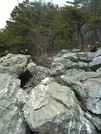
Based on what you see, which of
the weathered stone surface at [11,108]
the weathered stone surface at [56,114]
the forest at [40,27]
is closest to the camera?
the weathered stone surface at [56,114]

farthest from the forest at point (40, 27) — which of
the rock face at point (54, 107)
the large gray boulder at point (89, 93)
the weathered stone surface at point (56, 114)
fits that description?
the weathered stone surface at point (56, 114)

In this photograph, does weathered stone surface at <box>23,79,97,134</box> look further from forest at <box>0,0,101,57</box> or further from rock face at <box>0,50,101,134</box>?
forest at <box>0,0,101,57</box>

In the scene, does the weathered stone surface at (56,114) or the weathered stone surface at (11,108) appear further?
the weathered stone surface at (11,108)

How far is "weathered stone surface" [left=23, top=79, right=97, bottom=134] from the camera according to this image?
4379mm

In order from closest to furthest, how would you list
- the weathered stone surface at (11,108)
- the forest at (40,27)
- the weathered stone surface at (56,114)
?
the weathered stone surface at (56,114) → the weathered stone surface at (11,108) → the forest at (40,27)

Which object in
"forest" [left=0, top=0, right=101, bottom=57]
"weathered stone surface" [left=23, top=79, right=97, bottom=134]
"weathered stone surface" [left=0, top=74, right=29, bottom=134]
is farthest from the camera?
"forest" [left=0, top=0, right=101, bottom=57]

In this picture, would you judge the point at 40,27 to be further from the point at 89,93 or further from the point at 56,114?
the point at 56,114

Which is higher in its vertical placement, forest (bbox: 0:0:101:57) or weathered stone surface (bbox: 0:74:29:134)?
forest (bbox: 0:0:101:57)

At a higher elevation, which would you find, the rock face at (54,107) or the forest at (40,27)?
the forest at (40,27)

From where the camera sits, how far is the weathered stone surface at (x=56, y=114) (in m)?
4.38

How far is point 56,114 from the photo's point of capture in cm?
450

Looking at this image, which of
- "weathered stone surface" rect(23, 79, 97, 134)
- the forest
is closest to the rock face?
"weathered stone surface" rect(23, 79, 97, 134)

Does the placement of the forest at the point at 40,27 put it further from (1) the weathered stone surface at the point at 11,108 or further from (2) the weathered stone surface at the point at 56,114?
(2) the weathered stone surface at the point at 56,114

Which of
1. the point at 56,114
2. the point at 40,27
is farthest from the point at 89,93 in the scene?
the point at 40,27
